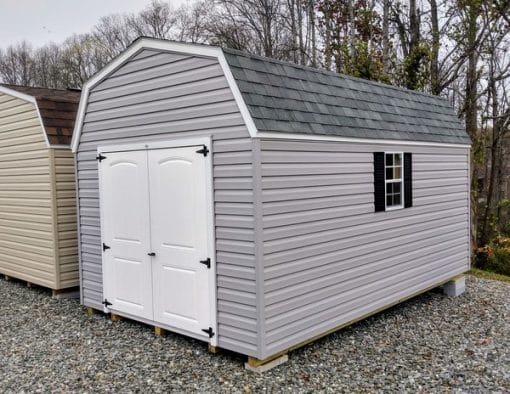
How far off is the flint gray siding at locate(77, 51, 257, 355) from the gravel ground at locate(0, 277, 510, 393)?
1.54 ft

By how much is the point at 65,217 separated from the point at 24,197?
3.38 ft

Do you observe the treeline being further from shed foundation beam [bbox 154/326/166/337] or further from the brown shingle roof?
shed foundation beam [bbox 154/326/166/337]

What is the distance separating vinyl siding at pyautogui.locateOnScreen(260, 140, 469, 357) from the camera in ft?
14.3

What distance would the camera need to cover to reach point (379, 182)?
18.8ft

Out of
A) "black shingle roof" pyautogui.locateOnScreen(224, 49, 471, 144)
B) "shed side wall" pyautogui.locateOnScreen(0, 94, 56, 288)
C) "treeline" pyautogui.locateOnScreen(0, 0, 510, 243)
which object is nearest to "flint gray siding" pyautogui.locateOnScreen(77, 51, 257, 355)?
"black shingle roof" pyautogui.locateOnScreen(224, 49, 471, 144)

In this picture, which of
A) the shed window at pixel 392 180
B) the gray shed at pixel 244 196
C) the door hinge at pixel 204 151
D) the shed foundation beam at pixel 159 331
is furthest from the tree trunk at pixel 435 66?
the shed foundation beam at pixel 159 331

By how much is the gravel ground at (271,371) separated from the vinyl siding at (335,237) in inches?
12.3

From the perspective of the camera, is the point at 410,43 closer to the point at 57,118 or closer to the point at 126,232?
the point at 57,118

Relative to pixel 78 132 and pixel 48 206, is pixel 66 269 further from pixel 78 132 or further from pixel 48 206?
pixel 78 132

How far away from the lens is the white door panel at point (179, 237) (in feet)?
15.4

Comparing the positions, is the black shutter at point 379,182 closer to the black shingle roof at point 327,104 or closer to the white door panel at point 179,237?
the black shingle roof at point 327,104

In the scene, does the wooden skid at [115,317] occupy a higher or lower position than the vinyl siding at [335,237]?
lower

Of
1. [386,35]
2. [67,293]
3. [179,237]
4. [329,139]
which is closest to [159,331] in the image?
[179,237]

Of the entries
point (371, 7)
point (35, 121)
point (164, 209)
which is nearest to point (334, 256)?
point (164, 209)
